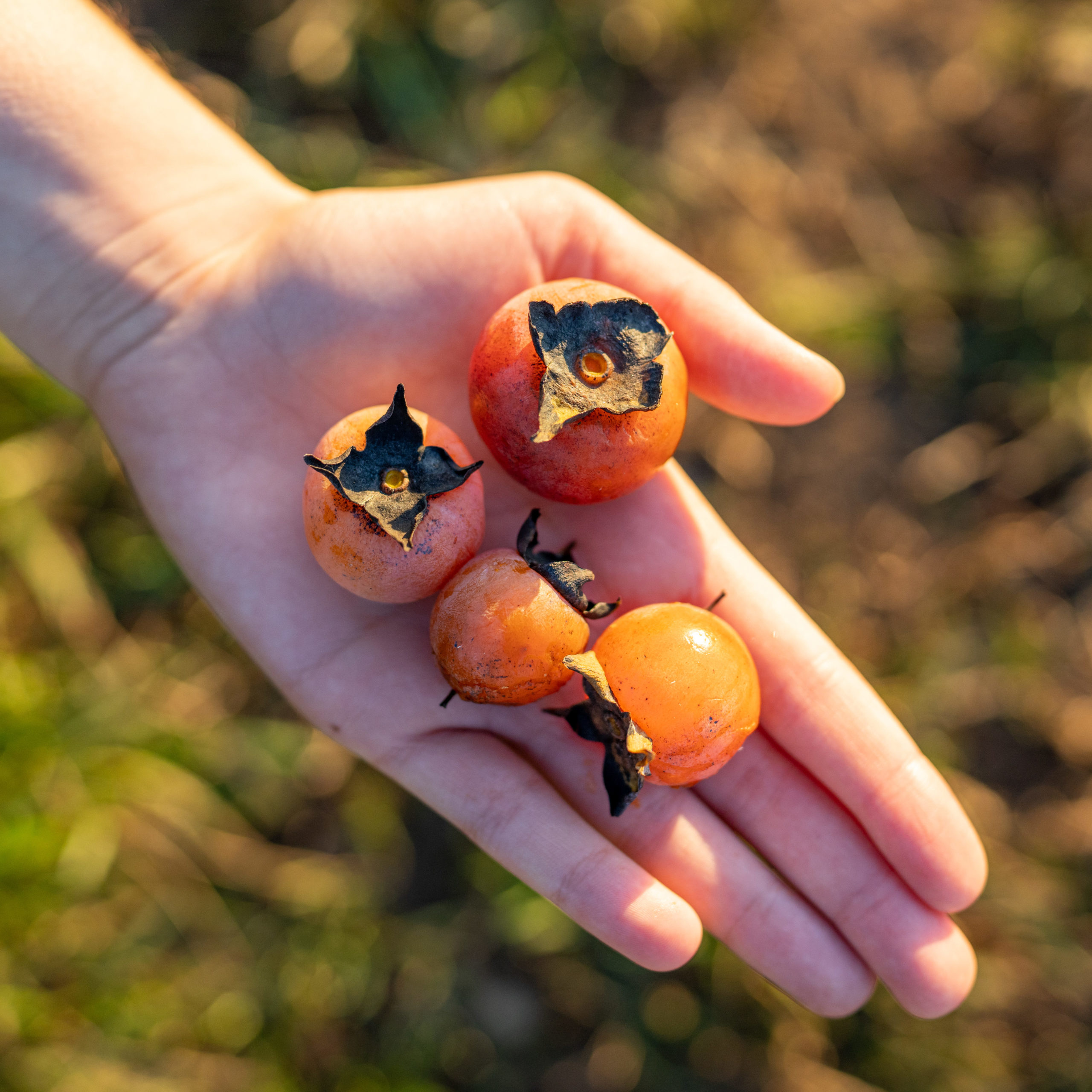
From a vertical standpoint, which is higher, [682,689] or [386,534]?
[386,534]

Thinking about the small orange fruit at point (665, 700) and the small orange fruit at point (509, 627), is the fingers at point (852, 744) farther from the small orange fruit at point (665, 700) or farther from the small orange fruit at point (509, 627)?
the small orange fruit at point (509, 627)

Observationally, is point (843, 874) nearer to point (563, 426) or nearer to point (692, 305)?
point (563, 426)

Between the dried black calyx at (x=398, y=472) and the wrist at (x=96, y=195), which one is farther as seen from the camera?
the wrist at (x=96, y=195)

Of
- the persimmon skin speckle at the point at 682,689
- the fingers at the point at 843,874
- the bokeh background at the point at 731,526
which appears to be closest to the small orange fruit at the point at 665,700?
the persimmon skin speckle at the point at 682,689

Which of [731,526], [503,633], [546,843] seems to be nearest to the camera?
[503,633]

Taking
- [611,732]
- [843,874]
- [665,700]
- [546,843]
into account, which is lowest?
[843,874]

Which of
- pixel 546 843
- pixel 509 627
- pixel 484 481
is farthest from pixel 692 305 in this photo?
pixel 546 843

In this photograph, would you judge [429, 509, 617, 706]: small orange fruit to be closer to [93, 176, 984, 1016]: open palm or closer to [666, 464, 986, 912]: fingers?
[93, 176, 984, 1016]: open palm
